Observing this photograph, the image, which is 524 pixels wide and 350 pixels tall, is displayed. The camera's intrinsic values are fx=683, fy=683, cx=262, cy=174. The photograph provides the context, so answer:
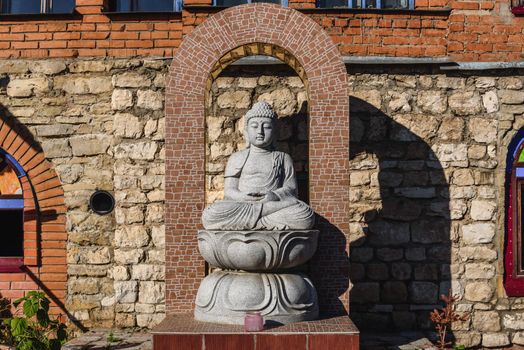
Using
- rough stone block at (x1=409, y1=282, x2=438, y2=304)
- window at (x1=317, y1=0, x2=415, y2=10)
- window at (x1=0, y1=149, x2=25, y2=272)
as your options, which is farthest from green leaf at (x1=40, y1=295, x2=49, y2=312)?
window at (x1=317, y1=0, x2=415, y2=10)

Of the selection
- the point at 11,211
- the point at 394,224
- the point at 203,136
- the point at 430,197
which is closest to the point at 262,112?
the point at 203,136

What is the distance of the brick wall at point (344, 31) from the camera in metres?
8.02

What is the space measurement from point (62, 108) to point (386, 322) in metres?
4.53

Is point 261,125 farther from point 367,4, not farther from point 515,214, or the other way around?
point 515,214

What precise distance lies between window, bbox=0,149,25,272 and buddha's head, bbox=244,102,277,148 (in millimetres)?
3060

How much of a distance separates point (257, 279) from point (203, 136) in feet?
5.45

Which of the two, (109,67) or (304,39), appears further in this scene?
(109,67)

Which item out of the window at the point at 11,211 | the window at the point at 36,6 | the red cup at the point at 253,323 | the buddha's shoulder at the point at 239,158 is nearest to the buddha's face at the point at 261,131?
the buddha's shoulder at the point at 239,158

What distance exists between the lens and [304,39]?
7.07m

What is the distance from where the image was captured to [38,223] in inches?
315

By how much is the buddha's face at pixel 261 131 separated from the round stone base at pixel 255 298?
4.28ft

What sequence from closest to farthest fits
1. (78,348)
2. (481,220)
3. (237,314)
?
1. (237,314)
2. (78,348)
3. (481,220)

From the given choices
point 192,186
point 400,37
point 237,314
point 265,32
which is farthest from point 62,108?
point 400,37

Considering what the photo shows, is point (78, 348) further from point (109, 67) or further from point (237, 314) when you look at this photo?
point (109, 67)
